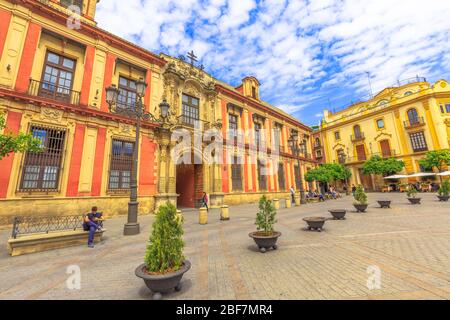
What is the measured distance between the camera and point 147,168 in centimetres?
1284

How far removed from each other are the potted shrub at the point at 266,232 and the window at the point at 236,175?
40.3 feet

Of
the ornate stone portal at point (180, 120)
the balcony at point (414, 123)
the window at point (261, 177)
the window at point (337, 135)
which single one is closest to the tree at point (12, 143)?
the ornate stone portal at point (180, 120)

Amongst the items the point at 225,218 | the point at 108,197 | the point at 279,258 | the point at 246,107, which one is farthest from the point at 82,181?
the point at 246,107

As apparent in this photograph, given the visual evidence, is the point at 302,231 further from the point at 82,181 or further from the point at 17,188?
the point at 17,188

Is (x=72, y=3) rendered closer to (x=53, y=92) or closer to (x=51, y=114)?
(x=53, y=92)

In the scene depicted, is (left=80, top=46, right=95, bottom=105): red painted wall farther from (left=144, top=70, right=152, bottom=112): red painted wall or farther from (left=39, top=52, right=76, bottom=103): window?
(left=144, top=70, right=152, bottom=112): red painted wall

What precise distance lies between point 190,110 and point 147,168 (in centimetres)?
610

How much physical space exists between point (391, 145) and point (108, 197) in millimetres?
37139

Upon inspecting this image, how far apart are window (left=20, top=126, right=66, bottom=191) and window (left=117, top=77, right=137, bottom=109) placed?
3.87m

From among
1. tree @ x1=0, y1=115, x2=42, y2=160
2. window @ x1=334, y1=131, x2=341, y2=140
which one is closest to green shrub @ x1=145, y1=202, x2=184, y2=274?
tree @ x1=0, y1=115, x2=42, y2=160

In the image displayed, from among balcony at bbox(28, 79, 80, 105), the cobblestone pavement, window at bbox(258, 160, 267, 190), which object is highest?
balcony at bbox(28, 79, 80, 105)

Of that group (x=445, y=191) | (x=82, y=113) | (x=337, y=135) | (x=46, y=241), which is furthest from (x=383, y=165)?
(x=46, y=241)

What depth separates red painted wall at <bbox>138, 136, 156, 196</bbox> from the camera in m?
12.5
